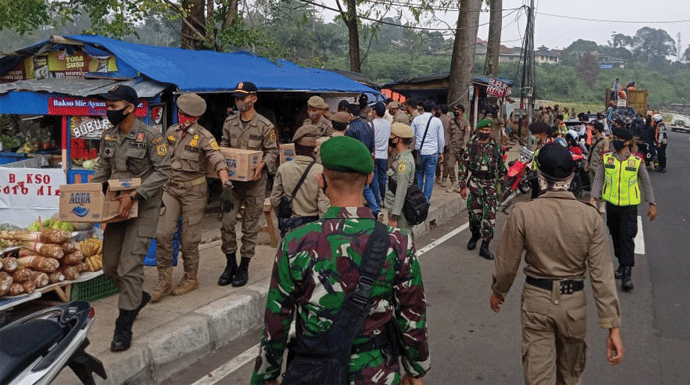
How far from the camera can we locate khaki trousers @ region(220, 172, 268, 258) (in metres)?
6.30

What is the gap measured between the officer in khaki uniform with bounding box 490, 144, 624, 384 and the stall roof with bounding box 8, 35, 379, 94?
5.00 metres

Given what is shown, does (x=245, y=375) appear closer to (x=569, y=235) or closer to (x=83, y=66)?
(x=569, y=235)

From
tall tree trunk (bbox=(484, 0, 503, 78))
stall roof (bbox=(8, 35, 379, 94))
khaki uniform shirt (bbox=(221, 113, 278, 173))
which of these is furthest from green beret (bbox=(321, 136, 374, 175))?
tall tree trunk (bbox=(484, 0, 503, 78))

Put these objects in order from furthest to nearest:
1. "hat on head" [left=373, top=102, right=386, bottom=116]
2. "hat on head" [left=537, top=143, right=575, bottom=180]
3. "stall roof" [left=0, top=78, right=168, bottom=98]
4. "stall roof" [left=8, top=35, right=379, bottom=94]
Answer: "hat on head" [left=373, top=102, right=386, bottom=116] < "stall roof" [left=8, top=35, right=379, bottom=94] < "stall roof" [left=0, top=78, right=168, bottom=98] < "hat on head" [left=537, top=143, right=575, bottom=180]

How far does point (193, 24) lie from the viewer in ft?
43.8

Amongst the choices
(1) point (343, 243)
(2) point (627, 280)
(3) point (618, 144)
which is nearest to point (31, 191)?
(1) point (343, 243)

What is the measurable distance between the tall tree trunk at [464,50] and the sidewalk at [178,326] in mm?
10480

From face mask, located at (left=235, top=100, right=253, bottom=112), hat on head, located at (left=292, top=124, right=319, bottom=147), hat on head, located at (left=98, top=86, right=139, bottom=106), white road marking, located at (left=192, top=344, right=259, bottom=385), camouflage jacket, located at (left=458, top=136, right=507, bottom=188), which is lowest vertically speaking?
white road marking, located at (left=192, top=344, right=259, bottom=385)

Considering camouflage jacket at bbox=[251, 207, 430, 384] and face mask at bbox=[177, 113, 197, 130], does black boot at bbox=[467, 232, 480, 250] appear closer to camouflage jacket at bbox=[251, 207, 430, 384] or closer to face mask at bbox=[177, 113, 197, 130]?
face mask at bbox=[177, 113, 197, 130]

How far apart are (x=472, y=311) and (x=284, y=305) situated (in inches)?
165

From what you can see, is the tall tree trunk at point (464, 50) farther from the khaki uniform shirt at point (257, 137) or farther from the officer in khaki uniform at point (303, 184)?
the officer in khaki uniform at point (303, 184)

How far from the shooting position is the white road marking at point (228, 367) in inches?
186

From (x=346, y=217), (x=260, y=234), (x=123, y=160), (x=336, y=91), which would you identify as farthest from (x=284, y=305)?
(x=336, y=91)

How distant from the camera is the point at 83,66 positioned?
26.5 feet
